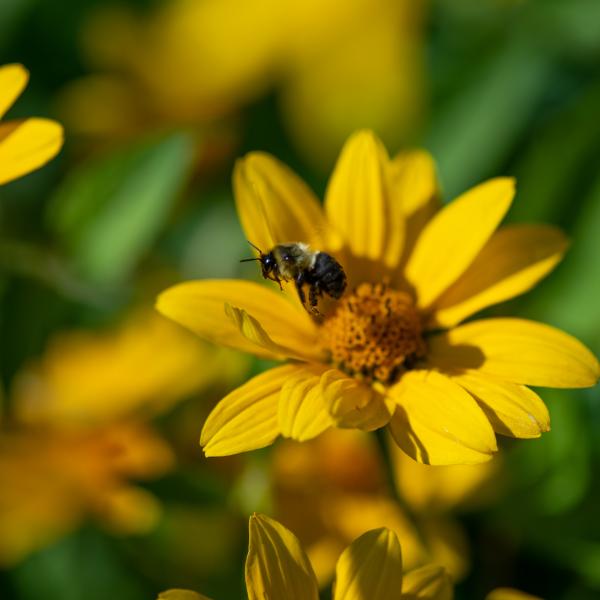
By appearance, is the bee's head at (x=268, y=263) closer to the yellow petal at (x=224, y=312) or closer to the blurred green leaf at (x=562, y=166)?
the yellow petal at (x=224, y=312)

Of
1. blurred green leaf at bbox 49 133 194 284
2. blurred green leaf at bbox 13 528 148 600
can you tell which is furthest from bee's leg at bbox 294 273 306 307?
blurred green leaf at bbox 13 528 148 600

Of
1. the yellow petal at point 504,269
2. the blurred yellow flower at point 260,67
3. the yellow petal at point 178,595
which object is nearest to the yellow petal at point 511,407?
the yellow petal at point 504,269

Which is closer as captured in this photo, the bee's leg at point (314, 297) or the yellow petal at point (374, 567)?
the yellow petal at point (374, 567)

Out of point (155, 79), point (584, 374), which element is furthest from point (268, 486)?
point (155, 79)

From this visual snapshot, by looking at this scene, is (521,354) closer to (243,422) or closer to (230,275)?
(243,422)

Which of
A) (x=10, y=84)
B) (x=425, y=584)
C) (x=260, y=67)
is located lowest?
(x=425, y=584)

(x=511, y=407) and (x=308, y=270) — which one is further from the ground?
(x=308, y=270)

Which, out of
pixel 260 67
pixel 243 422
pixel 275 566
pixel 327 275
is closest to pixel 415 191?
pixel 327 275

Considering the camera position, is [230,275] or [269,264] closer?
[269,264]
